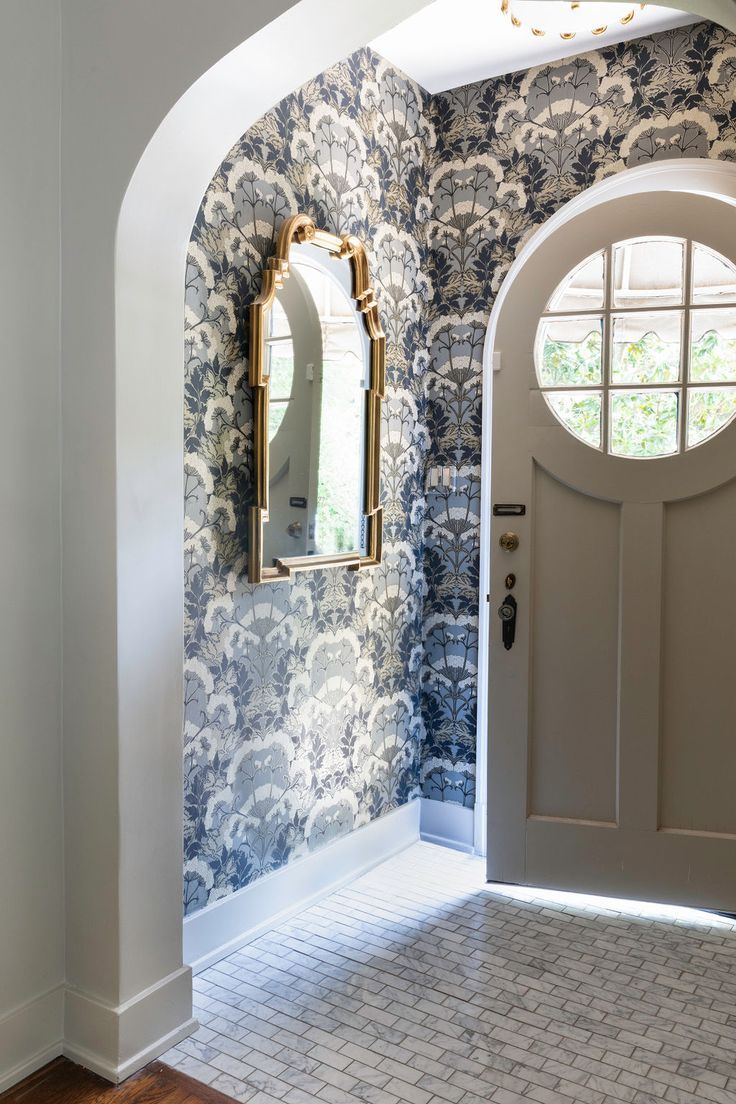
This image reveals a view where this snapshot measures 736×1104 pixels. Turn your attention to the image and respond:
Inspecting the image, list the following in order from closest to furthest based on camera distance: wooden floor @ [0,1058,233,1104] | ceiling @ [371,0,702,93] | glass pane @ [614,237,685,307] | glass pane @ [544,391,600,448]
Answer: wooden floor @ [0,1058,233,1104] → ceiling @ [371,0,702,93] → glass pane @ [614,237,685,307] → glass pane @ [544,391,600,448]

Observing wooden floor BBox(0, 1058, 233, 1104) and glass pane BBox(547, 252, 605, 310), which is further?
glass pane BBox(547, 252, 605, 310)

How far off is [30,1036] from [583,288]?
264 centimetres

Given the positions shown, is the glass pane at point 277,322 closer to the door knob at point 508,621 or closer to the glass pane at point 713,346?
the door knob at point 508,621

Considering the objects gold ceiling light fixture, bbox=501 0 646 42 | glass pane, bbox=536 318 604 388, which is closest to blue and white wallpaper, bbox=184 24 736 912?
gold ceiling light fixture, bbox=501 0 646 42

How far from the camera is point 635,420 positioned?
9.64 feet

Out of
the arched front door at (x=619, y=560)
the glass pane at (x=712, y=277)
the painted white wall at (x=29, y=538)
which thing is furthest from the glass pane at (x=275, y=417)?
the glass pane at (x=712, y=277)

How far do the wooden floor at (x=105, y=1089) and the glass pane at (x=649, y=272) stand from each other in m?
2.51

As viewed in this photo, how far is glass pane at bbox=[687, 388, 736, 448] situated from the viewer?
9.34 feet

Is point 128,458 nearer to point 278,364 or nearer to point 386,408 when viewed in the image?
point 278,364

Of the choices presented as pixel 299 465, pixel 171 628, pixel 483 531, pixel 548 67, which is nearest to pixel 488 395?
pixel 483 531

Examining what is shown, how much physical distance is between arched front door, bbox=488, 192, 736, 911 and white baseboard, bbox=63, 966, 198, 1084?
1300 mm

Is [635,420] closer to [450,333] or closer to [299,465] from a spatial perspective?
[450,333]

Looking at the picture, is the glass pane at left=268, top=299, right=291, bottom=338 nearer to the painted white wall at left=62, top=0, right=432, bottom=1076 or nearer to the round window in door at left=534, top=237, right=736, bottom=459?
the painted white wall at left=62, top=0, right=432, bottom=1076

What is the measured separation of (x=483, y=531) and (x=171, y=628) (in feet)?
4.97
